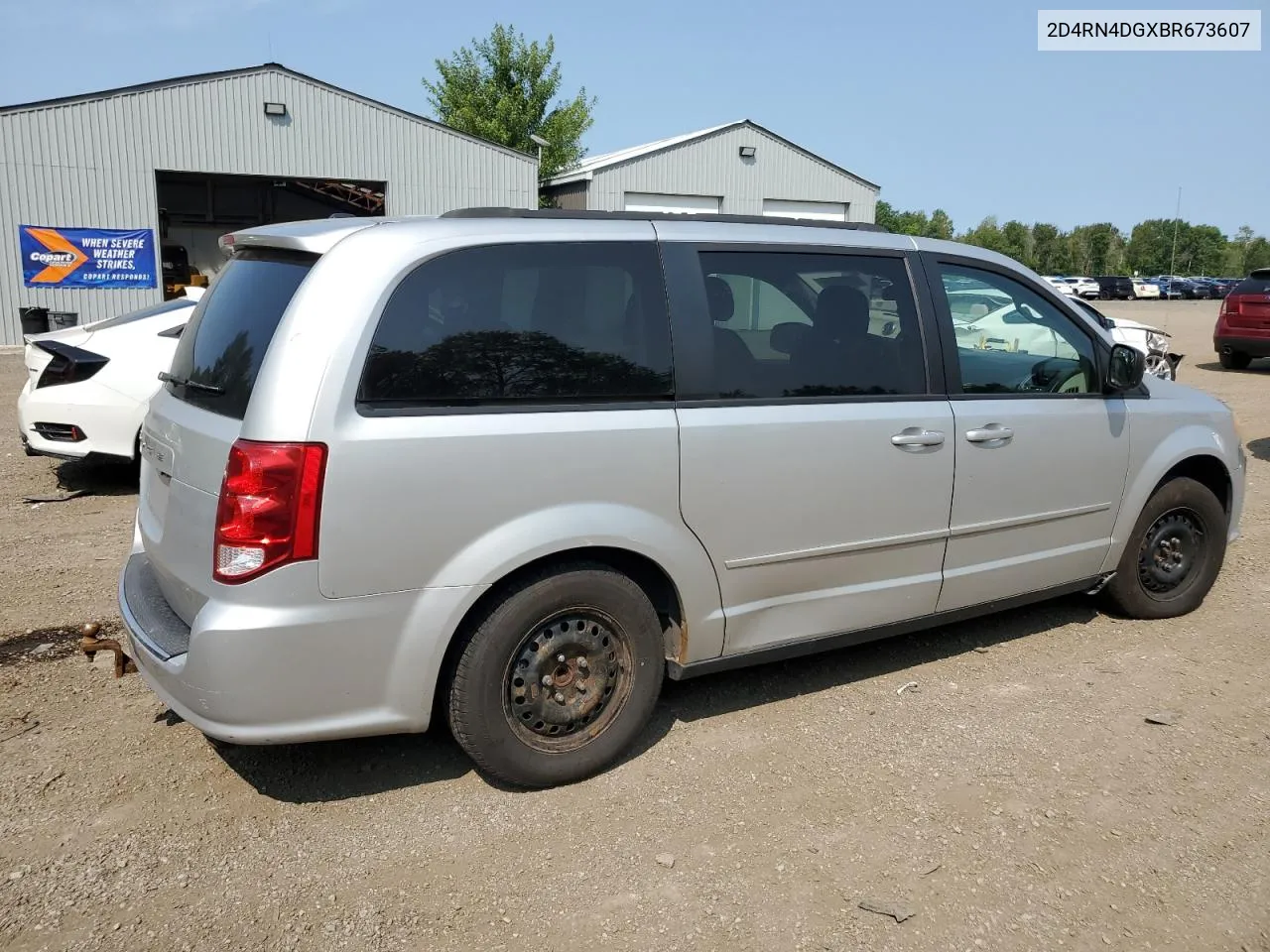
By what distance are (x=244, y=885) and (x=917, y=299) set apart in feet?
10.6

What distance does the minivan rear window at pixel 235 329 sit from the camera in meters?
3.23

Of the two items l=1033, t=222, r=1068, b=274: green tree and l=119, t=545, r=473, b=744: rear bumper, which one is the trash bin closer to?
l=119, t=545, r=473, b=744: rear bumper

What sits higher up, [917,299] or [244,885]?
[917,299]

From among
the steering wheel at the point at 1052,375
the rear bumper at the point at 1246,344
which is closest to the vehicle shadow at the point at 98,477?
the steering wheel at the point at 1052,375

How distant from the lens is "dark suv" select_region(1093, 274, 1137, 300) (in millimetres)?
57656

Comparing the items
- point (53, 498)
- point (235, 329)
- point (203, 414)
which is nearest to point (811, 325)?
point (235, 329)

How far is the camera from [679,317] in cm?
362

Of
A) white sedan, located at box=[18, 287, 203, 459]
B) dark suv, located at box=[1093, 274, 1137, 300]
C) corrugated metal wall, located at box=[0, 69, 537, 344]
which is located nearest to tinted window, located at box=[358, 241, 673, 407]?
white sedan, located at box=[18, 287, 203, 459]

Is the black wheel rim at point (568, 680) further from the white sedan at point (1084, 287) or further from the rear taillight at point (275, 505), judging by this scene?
the white sedan at point (1084, 287)

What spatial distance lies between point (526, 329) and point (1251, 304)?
56.0 ft

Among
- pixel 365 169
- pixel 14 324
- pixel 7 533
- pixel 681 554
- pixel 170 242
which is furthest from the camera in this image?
pixel 170 242

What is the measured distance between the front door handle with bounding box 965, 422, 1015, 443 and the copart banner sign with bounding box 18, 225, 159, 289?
2003cm

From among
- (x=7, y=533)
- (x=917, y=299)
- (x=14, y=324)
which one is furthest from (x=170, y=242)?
(x=917, y=299)

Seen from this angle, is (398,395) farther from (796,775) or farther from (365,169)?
(365,169)
